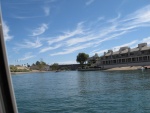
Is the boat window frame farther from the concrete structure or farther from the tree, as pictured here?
the tree

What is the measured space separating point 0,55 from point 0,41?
0.15 meters

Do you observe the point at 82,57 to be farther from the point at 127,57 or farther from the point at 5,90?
the point at 5,90

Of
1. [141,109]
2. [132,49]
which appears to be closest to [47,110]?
[141,109]

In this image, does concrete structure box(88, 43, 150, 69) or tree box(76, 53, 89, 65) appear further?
tree box(76, 53, 89, 65)

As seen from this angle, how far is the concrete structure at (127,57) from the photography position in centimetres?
12744

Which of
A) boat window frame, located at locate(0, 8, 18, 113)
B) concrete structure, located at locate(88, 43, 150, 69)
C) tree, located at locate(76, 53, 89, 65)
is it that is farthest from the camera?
tree, located at locate(76, 53, 89, 65)

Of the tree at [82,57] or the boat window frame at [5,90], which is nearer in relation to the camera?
the boat window frame at [5,90]

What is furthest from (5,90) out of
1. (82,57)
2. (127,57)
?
(82,57)

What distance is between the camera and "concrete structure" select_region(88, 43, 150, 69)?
127438mm

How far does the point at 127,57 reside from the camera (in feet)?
455

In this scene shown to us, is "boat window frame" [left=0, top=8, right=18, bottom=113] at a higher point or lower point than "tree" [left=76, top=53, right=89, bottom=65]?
lower

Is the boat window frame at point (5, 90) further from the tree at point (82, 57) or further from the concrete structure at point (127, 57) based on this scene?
the tree at point (82, 57)

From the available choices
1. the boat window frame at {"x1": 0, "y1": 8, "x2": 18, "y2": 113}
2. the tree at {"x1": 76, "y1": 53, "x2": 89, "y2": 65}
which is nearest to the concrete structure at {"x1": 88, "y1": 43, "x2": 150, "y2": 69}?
the tree at {"x1": 76, "y1": 53, "x2": 89, "y2": 65}

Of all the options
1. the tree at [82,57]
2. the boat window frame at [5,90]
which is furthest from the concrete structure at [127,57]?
the boat window frame at [5,90]
